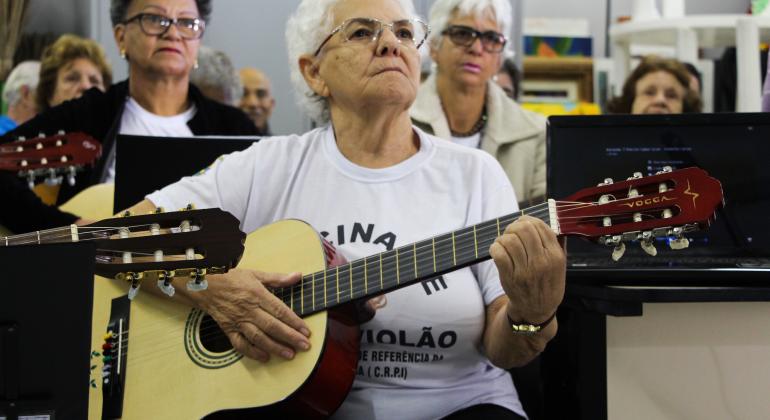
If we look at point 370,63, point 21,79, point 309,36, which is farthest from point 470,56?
point 21,79

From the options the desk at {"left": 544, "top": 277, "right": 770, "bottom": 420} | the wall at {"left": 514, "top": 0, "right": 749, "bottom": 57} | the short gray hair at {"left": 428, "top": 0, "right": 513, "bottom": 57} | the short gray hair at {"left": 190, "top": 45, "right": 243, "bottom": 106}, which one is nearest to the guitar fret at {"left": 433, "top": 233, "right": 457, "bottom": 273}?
the desk at {"left": 544, "top": 277, "right": 770, "bottom": 420}

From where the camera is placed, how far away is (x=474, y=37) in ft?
11.1

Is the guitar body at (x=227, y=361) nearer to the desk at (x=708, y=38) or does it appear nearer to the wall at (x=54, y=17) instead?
the desk at (x=708, y=38)

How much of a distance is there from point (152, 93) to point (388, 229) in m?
1.51

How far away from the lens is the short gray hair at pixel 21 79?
4.49m

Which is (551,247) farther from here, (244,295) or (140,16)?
(140,16)

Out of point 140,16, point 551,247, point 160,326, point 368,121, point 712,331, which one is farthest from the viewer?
point 140,16

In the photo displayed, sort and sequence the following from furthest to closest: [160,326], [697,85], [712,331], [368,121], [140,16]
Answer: [697,85]
[140,16]
[368,121]
[160,326]
[712,331]

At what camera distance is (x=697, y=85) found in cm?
405

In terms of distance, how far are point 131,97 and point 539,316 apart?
1938mm

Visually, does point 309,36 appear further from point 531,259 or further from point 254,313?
point 531,259

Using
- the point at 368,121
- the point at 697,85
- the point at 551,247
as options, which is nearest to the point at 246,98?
the point at 697,85

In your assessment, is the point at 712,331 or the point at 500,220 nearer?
the point at 500,220

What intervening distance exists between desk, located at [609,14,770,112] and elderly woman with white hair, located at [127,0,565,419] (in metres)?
1.79
